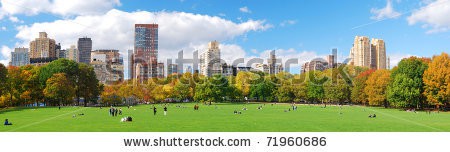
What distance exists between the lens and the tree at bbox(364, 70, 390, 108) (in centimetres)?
7981

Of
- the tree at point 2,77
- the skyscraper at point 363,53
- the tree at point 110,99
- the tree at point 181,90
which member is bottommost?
the tree at point 110,99

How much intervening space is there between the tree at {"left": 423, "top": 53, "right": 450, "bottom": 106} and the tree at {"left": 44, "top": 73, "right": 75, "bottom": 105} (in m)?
65.8

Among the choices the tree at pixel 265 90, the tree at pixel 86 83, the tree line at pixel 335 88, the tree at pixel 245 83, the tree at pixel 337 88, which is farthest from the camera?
the tree at pixel 245 83

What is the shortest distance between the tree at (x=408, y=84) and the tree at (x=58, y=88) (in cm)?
6063

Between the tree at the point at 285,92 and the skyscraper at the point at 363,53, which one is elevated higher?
the skyscraper at the point at 363,53

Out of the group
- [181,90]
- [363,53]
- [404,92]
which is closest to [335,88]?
[404,92]

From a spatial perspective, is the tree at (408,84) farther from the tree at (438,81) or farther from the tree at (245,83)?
the tree at (245,83)

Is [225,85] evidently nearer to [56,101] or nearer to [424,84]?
[56,101]

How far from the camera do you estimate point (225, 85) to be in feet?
367

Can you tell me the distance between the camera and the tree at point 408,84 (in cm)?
6912

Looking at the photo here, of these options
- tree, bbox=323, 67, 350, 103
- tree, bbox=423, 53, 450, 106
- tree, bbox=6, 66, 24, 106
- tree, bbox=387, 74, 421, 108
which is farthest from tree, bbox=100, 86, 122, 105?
tree, bbox=423, 53, 450, 106

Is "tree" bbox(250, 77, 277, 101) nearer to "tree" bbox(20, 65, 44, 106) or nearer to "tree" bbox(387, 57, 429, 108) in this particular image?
"tree" bbox(387, 57, 429, 108)

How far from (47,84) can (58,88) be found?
251 centimetres

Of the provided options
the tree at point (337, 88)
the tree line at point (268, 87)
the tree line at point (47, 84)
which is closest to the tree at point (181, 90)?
the tree line at point (268, 87)
